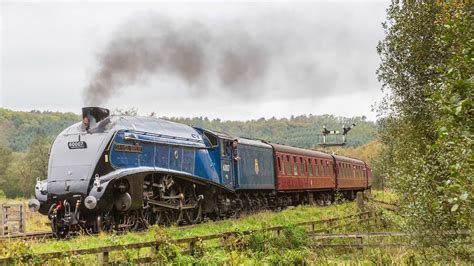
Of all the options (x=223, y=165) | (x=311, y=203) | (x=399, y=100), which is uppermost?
(x=399, y=100)

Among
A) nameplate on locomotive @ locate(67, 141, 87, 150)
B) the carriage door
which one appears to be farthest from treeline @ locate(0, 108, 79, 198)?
nameplate on locomotive @ locate(67, 141, 87, 150)

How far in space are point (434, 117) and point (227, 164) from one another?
994 cm

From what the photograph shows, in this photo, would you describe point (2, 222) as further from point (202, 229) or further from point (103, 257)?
point (103, 257)

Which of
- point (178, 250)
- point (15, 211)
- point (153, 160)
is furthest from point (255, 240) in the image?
point (15, 211)

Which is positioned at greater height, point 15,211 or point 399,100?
point 399,100

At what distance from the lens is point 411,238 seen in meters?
13.9

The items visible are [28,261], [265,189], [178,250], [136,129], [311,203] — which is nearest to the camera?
[28,261]

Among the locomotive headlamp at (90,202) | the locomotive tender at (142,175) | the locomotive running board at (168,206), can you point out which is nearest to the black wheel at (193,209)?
the locomotive tender at (142,175)

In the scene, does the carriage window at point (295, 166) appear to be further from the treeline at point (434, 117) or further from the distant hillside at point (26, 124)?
the distant hillside at point (26, 124)

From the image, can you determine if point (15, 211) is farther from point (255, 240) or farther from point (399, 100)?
point (399, 100)

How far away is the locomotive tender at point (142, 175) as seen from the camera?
16.4 m

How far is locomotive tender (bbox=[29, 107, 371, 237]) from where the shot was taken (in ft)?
53.8

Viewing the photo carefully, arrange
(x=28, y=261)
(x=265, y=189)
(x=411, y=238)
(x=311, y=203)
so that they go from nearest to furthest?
(x=28, y=261)
(x=411, y=238)
(x=265, y=189)
(x=311, y=203)

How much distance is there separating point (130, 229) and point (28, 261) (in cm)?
786
